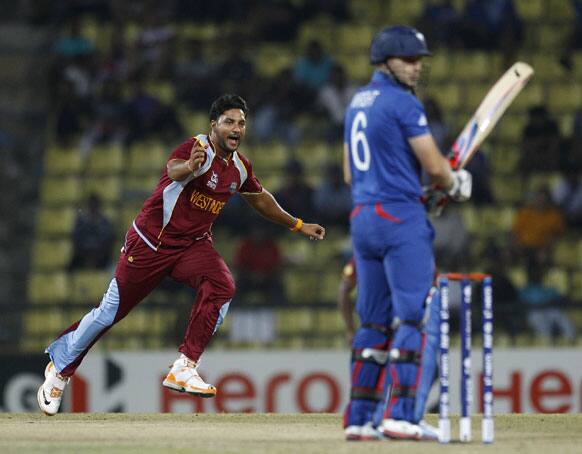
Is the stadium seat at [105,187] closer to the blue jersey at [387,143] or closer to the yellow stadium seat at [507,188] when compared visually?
the yellow stadium seat at [507,188]

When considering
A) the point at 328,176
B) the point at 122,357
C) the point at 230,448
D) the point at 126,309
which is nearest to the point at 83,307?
the point at 122,357

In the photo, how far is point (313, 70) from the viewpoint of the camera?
53.3ft

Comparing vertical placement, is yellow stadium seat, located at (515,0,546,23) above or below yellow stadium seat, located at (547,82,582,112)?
above

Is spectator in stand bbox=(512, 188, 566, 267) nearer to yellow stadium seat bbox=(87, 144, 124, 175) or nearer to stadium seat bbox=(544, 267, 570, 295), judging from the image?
stadium seat bbox=(544, 267, 570, 295)

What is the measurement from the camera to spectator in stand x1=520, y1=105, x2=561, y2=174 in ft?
51.3

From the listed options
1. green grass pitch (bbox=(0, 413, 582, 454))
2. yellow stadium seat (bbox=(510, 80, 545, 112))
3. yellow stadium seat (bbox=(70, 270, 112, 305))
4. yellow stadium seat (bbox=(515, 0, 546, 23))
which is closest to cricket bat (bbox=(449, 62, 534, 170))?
green grass pitch (bbox=(0, 413, 582, 454))

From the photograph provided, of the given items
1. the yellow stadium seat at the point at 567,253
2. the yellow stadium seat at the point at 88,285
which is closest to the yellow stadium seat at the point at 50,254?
the yellow stadium seat at the point at 88,285

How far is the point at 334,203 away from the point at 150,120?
2428 mm

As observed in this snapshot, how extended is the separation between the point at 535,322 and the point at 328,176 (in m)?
3.00

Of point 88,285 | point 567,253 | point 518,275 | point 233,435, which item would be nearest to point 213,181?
point 233,435

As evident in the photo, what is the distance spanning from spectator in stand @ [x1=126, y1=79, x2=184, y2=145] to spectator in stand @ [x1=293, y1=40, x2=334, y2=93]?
147 cm

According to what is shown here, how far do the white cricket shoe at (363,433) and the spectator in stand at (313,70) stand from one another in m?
9.22

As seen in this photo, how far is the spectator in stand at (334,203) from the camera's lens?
1472cm

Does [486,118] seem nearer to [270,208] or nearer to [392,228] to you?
[392,228]
